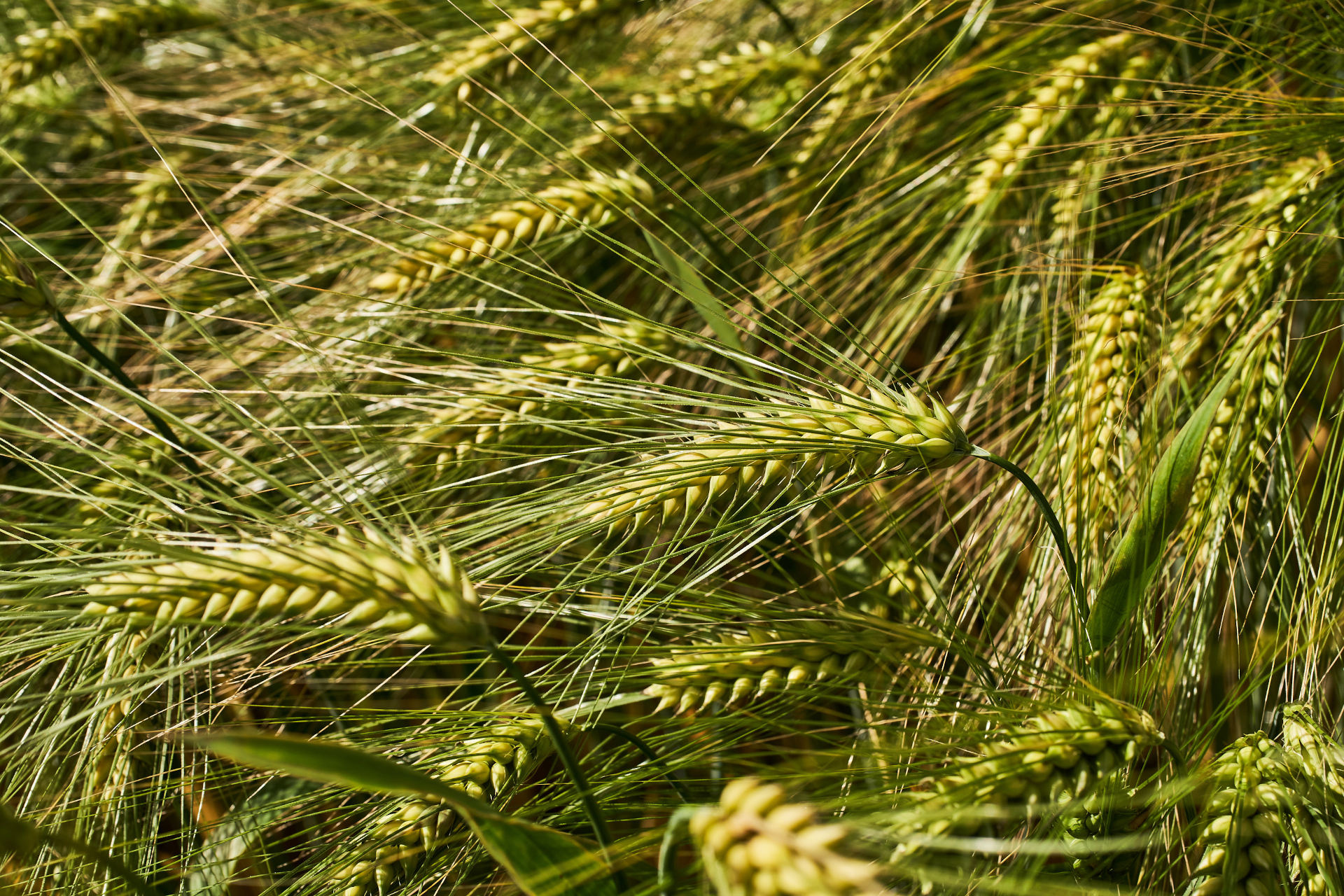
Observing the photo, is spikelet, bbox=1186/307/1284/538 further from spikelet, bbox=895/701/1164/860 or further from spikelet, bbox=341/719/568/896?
spikelet, bbox=341/719/568/896

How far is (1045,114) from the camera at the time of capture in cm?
78

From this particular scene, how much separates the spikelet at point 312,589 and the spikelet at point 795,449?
0.12 m

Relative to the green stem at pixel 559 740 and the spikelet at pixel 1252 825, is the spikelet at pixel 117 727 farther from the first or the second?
the spikelet at pixel 1252 825

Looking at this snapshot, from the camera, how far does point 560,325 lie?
2.72ft

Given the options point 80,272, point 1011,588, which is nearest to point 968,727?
point 1011,588

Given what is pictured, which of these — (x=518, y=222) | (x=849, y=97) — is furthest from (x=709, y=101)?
(x=518, y=222)

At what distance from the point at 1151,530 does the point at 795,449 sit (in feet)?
0.65

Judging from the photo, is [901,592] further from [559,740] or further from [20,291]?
[20,291]

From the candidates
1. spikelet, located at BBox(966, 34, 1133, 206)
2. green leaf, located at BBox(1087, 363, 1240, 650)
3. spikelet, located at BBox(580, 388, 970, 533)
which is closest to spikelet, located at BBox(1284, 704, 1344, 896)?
green leaf, located at BBox(1087, 363, 1240, 650)

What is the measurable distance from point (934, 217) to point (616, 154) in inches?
12.9

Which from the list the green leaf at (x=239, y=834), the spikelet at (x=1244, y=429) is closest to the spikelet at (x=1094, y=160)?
the spikelet at (x=1244, y=429)

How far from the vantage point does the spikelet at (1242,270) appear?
0.64 m

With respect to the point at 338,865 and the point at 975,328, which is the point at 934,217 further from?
the point at 338,865

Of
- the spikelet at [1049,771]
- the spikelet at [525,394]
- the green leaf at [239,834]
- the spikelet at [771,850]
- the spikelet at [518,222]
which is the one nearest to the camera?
the spikelet at [771,850]
